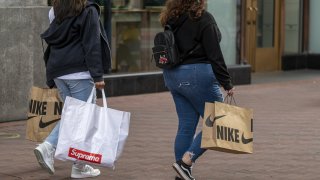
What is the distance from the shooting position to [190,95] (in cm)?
636

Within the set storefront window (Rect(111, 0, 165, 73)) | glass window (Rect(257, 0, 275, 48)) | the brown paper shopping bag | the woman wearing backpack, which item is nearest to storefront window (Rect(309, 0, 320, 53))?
glass window (Rect(257, 0, 275, 48))

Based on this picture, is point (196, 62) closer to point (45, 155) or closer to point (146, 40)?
point (45, 155)

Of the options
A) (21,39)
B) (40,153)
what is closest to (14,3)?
(21,39)

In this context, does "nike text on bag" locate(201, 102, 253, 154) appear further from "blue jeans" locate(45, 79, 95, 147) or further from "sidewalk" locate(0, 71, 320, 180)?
"blue jeans" locate(45, 79, 95, 147)

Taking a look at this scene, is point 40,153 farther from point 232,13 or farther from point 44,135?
point 232,13

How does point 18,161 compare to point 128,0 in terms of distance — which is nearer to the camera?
point 18,161

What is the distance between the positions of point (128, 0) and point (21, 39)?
3283 millimetres

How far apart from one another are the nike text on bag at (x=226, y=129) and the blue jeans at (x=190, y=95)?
20cm

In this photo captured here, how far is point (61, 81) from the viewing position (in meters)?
6.74

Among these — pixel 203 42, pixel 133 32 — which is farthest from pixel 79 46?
pixel 133 32

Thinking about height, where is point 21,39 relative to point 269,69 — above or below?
above

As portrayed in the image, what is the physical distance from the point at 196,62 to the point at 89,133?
1018 mm

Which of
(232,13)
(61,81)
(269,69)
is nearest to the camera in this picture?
(61,81)

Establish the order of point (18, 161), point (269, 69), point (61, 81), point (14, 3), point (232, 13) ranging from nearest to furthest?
point (61, 81) → point (18, 161) → point (14, 3) → point (232, 13) → point (269, 69)
